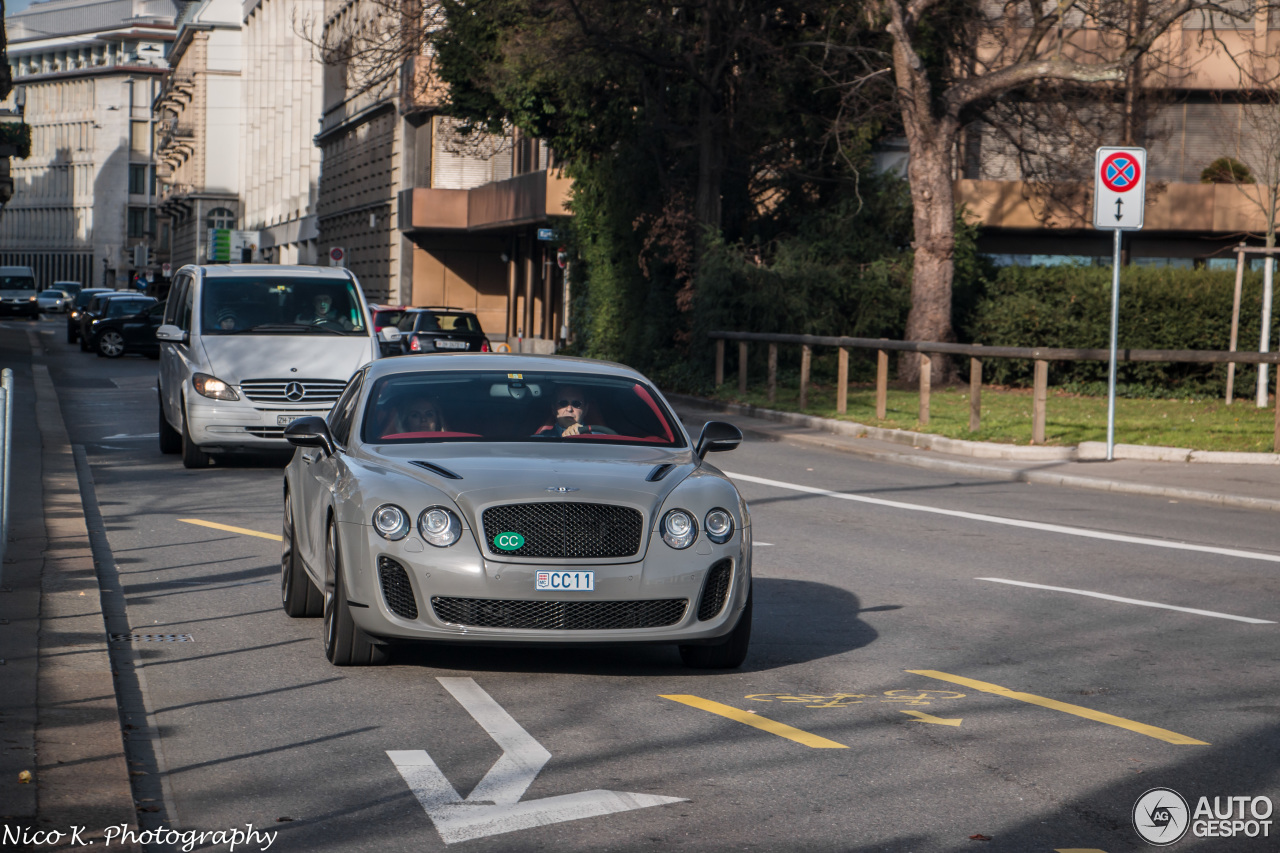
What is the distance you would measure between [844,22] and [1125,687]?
79.5 ft

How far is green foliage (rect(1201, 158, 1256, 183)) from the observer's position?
1582 inches

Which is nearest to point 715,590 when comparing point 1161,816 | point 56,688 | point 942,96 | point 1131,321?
point 1161,816

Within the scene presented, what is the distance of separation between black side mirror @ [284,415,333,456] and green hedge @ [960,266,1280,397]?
21227mm

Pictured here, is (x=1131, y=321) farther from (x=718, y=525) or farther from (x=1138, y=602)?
(x=718, y=525)

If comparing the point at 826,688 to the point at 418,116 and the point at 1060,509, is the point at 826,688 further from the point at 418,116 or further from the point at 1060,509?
the point at 418,116

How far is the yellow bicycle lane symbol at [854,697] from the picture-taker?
7.04 metres

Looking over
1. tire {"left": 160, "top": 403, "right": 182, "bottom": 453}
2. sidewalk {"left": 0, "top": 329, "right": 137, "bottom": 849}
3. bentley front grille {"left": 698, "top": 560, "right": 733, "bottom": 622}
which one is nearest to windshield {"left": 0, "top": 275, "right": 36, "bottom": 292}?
tire {"left": 160, "top": 403, "right": 182, "bottom": 453}

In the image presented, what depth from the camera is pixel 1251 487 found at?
1612 cm

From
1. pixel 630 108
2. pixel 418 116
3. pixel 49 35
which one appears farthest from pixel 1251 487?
pixel 49 35

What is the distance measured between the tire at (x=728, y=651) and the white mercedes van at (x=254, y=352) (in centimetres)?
945

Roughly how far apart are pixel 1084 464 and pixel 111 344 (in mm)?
30383

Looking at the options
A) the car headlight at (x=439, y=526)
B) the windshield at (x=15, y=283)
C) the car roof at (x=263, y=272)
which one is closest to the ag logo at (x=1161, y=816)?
the car headlight at (x=439, y=526)

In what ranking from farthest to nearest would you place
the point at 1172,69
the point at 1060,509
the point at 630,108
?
the point at 1172,69, the point at 630,108, the point at 1060,509

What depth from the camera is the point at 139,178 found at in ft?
511
